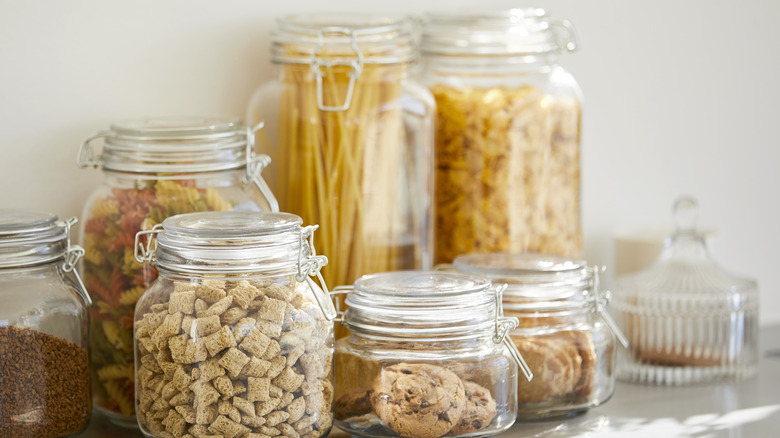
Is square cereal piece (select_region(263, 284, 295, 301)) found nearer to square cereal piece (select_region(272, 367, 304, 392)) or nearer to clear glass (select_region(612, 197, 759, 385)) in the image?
square cereal piece (select_region(272, 367, 304, 392))

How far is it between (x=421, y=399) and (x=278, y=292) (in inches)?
5.9

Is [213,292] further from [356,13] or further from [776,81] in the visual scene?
[776,81]

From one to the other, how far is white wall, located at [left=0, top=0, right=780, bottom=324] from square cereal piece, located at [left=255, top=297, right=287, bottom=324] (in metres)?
0.32

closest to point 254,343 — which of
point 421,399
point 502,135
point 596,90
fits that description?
point 421,399

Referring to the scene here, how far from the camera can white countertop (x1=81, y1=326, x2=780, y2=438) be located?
38.8 inches

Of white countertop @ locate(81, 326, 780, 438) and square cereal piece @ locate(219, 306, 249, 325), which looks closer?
square cereal piece @ locate(219, 306, 249, 325)

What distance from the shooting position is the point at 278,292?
0.83 meters

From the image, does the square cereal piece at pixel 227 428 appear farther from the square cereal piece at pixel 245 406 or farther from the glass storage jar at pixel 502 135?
the glass storage jar at pixel 502 135

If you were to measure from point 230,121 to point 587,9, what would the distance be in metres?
0.57

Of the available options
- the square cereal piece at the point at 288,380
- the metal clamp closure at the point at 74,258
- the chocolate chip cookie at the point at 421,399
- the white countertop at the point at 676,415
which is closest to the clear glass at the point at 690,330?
the white countertop at the point at 676,415

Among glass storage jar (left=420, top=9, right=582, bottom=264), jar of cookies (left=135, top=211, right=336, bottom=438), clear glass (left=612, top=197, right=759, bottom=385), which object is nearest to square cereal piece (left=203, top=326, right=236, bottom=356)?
jar of cookies (left=135, top=211, right=336, bottom=438)

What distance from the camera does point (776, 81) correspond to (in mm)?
1558

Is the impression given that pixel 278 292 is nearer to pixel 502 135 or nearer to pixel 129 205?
pixel 129 205

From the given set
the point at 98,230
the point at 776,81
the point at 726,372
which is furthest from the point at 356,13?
the point at 776,81
